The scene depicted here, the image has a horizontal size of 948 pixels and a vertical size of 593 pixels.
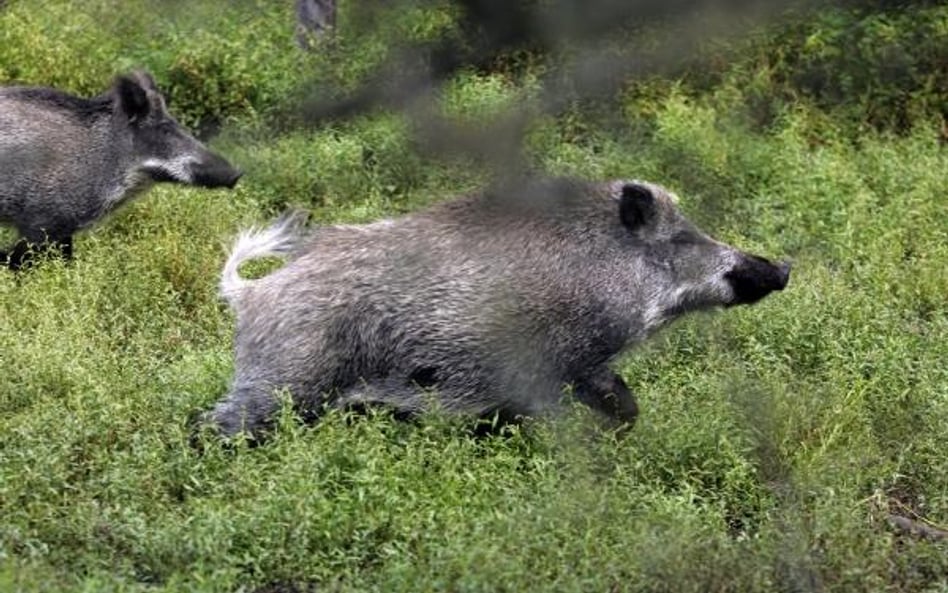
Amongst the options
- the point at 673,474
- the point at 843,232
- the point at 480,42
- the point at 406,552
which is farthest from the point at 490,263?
the point at 480,42

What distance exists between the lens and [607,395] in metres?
6.38

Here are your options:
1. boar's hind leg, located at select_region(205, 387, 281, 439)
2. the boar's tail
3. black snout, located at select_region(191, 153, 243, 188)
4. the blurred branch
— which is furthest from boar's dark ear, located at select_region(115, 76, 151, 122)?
A: the blurred branch

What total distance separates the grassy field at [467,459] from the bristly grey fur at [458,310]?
19 cm

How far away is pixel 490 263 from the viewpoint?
6391 millimetres

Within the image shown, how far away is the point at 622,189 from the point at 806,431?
1.22 m

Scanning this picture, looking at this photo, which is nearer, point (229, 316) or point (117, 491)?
point (117, 491)

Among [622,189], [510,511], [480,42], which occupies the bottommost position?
[510,511]

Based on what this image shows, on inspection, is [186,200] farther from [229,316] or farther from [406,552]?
[406,552]

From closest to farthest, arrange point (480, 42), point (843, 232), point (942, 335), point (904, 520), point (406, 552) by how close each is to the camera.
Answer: point (480, 42) → point (406, 552) → point (904, 520) → point (942, 335) → point (843, 232)

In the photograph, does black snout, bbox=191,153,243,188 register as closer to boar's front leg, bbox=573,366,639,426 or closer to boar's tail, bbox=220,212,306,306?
boar's tail, bbox=220,212,306,306

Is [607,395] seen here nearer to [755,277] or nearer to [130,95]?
[755,277]

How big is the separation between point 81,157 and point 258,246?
9.28ft

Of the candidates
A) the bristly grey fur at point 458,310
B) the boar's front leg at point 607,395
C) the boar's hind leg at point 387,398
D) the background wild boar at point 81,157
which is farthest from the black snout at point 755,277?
the background wild boar at point 81,157

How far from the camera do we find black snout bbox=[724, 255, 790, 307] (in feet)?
22.0
